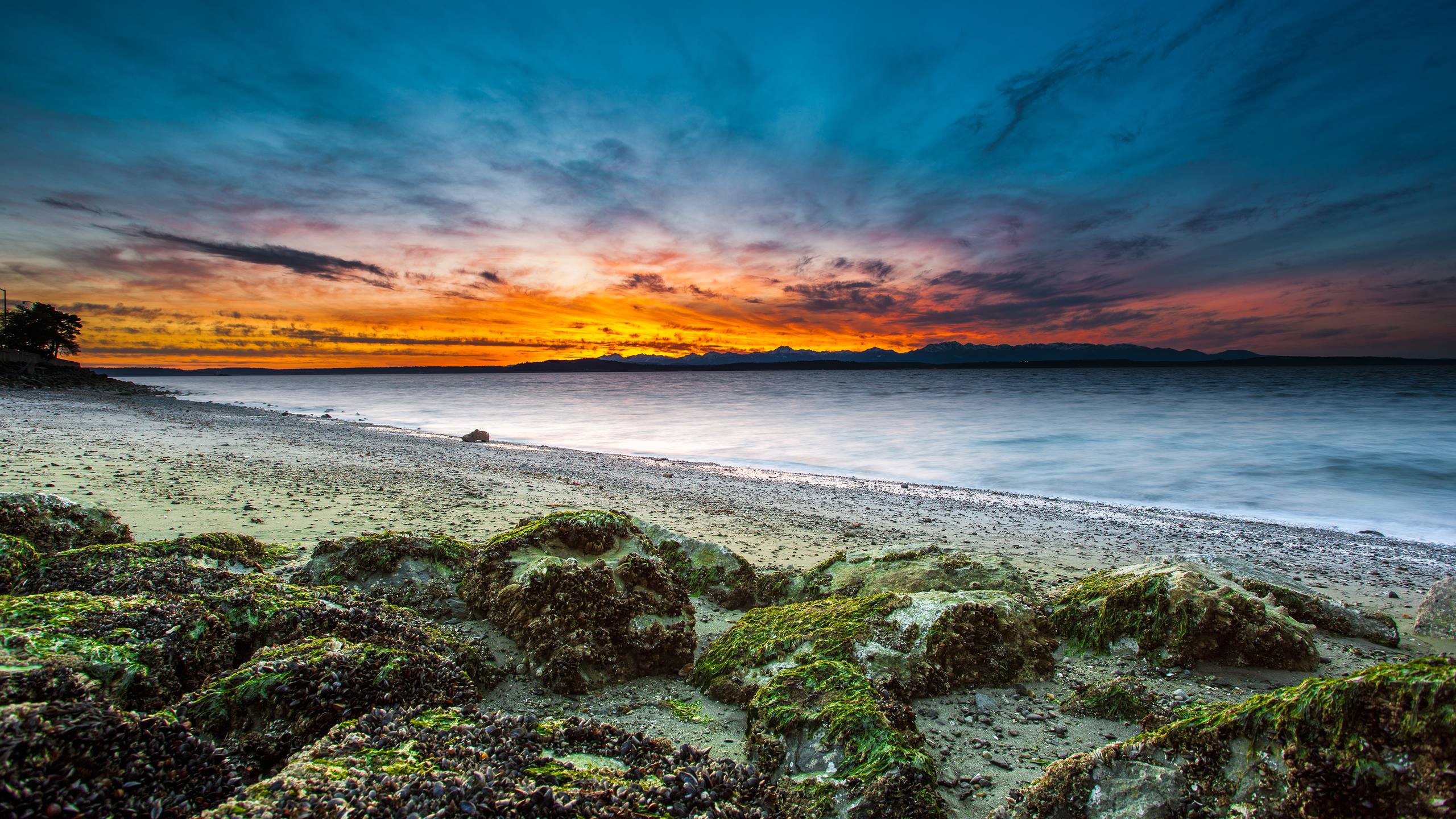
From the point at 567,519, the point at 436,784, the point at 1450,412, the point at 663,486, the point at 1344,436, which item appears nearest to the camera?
the point at 436,784

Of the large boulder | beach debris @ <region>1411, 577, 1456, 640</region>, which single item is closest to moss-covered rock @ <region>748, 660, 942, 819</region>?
the large boulder

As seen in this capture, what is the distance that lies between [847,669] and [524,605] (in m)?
2.42

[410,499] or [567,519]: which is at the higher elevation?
[567,519]

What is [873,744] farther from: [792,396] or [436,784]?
[792,396]

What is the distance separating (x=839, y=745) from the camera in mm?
3035

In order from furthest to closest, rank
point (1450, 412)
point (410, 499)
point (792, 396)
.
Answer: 1. point (792, 396)
2. point (1450, 412)
3. point (410, 499)

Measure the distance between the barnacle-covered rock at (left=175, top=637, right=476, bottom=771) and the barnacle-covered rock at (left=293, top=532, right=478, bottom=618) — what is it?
6.51 ft

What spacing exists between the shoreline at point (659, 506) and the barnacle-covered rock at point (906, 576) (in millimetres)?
1560

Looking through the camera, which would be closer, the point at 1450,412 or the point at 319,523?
the point at 319,523

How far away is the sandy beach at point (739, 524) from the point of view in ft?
12.9

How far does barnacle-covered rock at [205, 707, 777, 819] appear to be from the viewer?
2.01 metres

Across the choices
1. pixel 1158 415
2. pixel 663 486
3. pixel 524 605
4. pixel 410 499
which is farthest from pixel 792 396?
pixel 524 605

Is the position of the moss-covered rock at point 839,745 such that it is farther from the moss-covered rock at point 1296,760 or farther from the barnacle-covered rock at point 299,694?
the barnacle-covered rock at point 299,694

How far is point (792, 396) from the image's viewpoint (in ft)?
257
